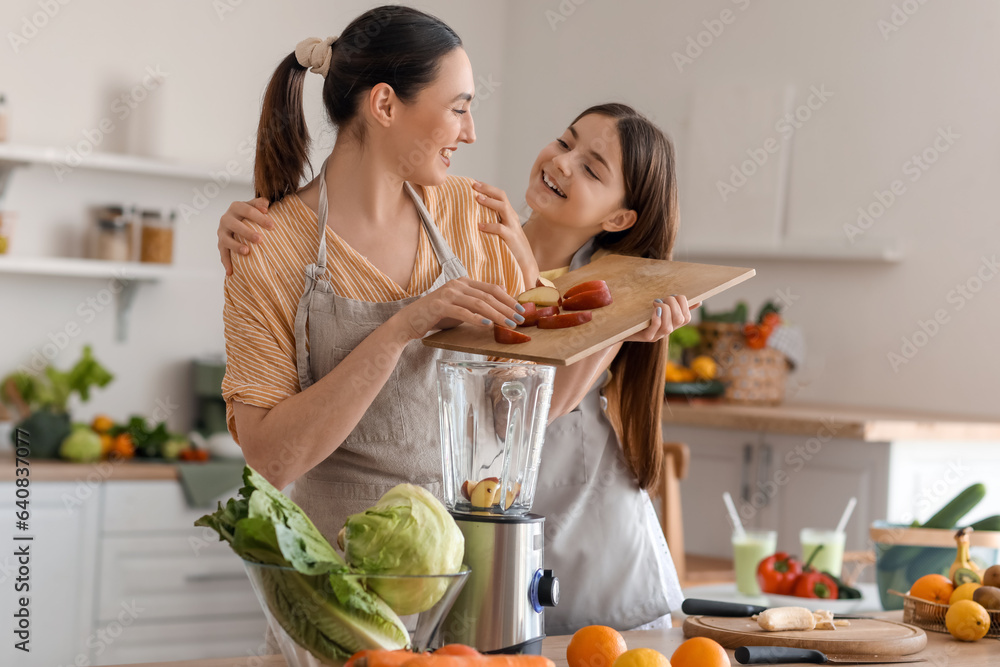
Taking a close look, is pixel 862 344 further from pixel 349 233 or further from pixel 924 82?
pixel 349 233

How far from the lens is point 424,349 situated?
1.32 m

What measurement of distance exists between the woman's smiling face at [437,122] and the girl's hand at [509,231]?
0.16 meters

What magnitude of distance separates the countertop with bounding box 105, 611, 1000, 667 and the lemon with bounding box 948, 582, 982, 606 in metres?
0.05

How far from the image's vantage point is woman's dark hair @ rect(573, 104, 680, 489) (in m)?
1.56

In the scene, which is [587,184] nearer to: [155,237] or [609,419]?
[609,419]

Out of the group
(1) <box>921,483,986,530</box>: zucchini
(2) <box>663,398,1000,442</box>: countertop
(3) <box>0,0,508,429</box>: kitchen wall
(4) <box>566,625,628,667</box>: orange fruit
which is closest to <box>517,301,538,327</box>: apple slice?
(4) <box>566,625,628,667</box>: orange fruit

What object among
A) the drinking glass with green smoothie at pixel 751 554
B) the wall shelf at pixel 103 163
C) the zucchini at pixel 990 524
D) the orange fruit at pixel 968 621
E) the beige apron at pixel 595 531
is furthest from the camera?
the wall shelf at pixel 103 163

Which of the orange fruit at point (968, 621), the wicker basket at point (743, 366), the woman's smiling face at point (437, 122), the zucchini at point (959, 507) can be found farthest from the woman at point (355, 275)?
the wicker basket at point (743, 366)

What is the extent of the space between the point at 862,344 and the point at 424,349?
2.70 metres

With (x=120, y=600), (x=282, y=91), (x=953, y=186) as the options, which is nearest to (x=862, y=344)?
(x=953, y=186)

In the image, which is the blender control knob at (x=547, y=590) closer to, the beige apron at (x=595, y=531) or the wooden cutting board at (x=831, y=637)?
the wooden cutting board at (x=831, y=637)

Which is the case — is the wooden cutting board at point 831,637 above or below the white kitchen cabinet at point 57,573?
above

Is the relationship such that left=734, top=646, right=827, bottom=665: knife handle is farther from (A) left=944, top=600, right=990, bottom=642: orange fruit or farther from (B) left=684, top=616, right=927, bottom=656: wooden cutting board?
(A) left=944, top=600, right=990, bottom=642: orange fruit

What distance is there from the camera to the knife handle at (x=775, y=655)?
3.48ft
